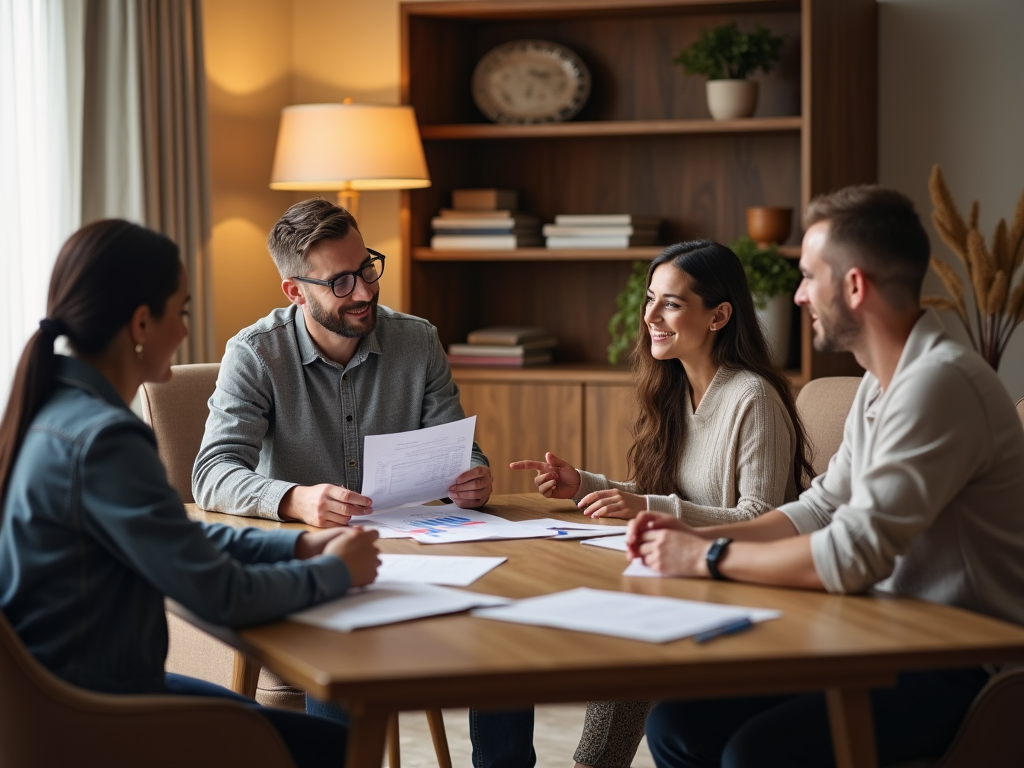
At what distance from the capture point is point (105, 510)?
4.69 ft

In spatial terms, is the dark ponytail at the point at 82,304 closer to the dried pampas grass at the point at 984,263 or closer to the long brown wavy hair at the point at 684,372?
the long brown wavy hair at the point at 684,372

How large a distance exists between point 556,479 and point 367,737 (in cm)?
109

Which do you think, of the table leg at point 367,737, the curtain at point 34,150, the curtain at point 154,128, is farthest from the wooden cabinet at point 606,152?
the table leg at point 367,737

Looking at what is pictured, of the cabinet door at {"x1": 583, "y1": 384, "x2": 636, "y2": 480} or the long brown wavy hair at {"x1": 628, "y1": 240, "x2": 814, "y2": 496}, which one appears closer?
the long brown wavy hair at {"x1": 628, "y1": 240, "x2": 814, "y2": 496}

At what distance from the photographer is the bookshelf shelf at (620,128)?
12.4ft

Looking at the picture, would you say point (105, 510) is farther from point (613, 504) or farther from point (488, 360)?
→ point (488, 360)

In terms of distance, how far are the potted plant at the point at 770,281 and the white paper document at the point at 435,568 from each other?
78.5 inches

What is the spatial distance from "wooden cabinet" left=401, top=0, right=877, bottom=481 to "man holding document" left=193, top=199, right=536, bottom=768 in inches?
55.0

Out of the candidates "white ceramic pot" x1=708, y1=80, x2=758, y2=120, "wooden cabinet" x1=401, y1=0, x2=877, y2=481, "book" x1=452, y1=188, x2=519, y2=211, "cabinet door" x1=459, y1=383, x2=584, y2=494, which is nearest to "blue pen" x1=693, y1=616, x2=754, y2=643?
"wooden cabinet" x1=401, y1=0, x2=877, y2=481

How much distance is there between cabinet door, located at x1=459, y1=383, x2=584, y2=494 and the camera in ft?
12.9

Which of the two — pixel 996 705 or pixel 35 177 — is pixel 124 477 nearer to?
pixel 996 705

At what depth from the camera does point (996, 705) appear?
5.24 ft

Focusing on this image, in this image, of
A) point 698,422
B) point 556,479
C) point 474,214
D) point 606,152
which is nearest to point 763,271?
point 606,152

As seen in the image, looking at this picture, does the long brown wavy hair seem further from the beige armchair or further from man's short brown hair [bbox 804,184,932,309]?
the beige armchair
